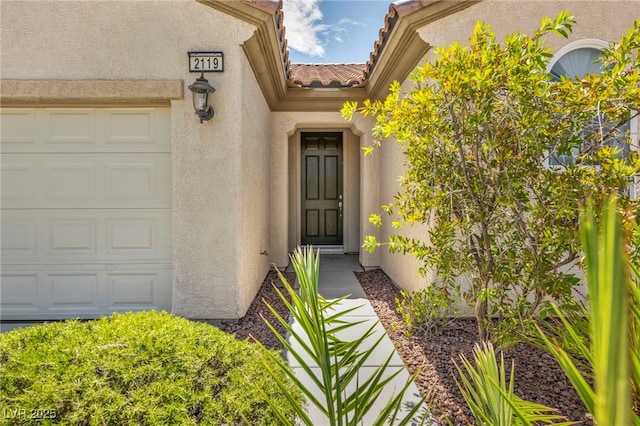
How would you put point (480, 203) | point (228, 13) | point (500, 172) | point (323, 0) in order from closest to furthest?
point (500, 172)
point (480, 203)
point (228, 13)
point (323, 0)

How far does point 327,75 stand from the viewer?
7.21 metres

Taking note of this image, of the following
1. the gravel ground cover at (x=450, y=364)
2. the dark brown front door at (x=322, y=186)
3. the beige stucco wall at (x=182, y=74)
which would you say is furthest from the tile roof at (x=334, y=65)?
the gravel ground cover at (x=450, y=364)

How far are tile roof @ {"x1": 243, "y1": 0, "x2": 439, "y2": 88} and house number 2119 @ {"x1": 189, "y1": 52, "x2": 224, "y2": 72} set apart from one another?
73 cm

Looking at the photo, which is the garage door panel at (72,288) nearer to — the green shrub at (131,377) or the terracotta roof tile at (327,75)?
the green shrub at (131,377)

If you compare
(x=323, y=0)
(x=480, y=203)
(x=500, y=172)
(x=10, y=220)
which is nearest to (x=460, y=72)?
(x=500, y=172)

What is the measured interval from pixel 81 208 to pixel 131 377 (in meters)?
3.38

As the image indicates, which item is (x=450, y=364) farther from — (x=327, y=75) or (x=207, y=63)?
(x=327, y=75)

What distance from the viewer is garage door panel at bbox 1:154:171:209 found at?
409 centimetres

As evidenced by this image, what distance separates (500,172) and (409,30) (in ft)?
8.72

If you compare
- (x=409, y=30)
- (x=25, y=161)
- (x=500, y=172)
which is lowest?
(x=500, y=172)

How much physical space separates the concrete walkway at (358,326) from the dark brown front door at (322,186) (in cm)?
89

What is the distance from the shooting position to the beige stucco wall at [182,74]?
12.7 ft

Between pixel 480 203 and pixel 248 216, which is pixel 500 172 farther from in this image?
pixel 248 216

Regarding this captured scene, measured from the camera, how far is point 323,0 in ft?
22.4
